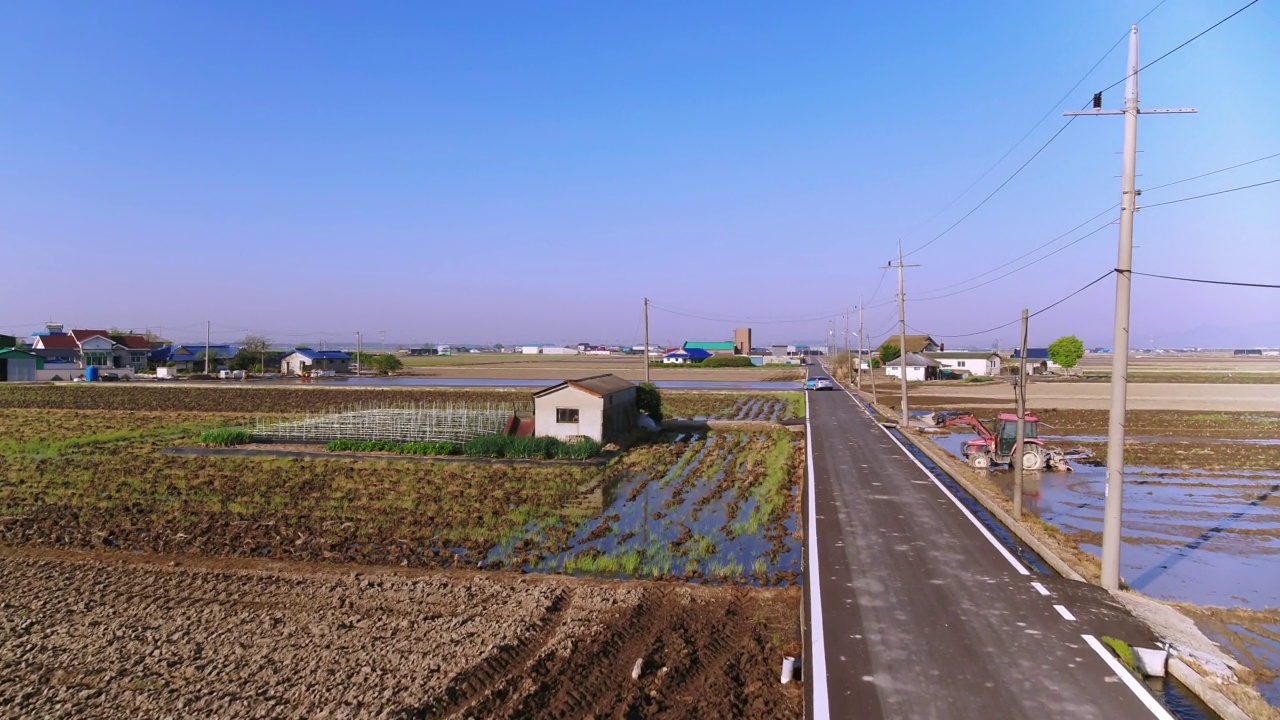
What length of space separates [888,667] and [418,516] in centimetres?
1225

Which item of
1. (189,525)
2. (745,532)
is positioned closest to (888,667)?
(745,532)

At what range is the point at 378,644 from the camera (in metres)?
9.46

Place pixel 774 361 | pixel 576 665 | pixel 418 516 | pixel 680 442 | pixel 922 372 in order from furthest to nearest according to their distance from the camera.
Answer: pixel 774 361
pixel 922 372
pixel 680 442
pixel 418 516
pixel 576 665

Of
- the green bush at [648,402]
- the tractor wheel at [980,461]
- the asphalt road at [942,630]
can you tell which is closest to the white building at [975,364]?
the green bush at [648,402]

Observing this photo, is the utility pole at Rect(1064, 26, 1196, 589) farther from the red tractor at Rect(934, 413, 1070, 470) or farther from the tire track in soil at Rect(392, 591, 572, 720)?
the red tractor at Rect(934, 413, 1070, 470)

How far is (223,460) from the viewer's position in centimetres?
2525

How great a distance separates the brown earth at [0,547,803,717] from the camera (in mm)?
7875

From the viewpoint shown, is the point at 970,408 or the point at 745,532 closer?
the point at 745,532

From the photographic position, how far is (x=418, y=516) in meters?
17.2

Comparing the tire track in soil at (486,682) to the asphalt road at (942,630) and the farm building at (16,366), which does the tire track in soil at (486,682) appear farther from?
the farm building at (16,366)

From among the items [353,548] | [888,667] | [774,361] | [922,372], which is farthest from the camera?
[774,361]

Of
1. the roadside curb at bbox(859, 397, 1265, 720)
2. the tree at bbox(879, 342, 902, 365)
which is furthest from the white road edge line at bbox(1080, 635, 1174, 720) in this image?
the tree at bbox(879, 342, 902, 365)

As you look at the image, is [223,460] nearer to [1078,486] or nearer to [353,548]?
[353,548]

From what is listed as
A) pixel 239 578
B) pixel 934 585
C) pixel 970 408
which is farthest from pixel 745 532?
pixel 970 408
